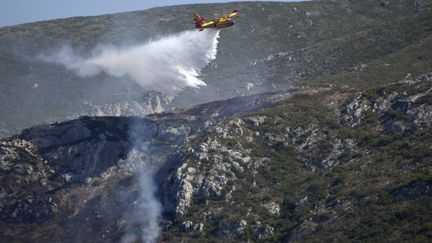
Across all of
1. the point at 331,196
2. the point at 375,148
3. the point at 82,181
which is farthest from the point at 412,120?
the point at 82,181

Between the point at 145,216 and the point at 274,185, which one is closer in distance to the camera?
the point at 145,216

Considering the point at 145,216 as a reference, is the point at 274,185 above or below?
above

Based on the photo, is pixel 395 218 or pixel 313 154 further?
pixel 313 154

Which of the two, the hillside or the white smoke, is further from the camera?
the white smoke

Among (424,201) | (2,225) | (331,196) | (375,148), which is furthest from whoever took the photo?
(2,225)

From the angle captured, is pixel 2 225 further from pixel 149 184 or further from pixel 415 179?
pixel 415 179

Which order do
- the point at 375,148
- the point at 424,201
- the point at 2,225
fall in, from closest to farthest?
the point at 424,201 < the point at 375,148 < the point at 2,225
